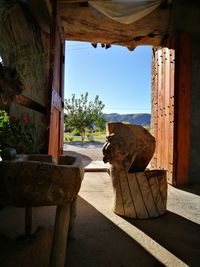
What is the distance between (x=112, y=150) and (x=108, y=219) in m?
0.69

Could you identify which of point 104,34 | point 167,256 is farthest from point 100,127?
point 167,256

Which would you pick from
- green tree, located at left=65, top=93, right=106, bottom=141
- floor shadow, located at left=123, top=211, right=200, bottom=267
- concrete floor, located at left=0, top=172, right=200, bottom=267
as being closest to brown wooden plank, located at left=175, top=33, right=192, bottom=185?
concrete floor, located at left=0, top=172, right=200, bottom=267

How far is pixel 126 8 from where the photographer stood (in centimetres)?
398

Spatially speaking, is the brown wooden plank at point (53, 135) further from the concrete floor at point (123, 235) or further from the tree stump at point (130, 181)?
the tree stump at point (130, 181)

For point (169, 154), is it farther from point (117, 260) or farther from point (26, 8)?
point (26, 8)

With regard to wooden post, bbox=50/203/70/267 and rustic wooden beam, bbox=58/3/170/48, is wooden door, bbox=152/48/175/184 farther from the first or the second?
wooden post, bbox=50/203/70/267

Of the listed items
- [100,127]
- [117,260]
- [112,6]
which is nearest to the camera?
[117,260]

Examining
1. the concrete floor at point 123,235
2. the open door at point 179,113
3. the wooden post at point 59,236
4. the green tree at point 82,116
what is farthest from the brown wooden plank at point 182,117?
the green tree at point 82,116

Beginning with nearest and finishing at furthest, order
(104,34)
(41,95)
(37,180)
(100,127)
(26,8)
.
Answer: (37,180)
(26,8)
(41,95)
(104,34)
(100,127)

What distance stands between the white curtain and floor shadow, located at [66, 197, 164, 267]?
3381 mm

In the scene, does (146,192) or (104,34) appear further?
(104,34)

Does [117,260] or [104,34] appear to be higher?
[104,34]

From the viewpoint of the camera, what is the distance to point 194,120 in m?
4.03

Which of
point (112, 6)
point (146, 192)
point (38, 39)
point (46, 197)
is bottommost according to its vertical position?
point (146, 192)
